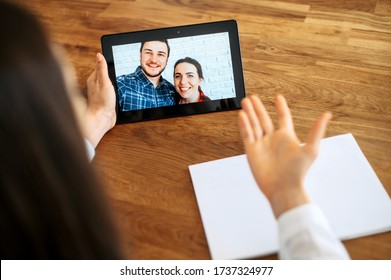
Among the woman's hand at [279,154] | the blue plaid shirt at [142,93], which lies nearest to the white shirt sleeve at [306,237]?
the woman's hand at [279,154]

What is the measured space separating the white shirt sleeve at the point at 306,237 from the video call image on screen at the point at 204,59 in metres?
0.35

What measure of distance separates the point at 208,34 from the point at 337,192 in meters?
0.41

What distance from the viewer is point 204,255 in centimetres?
75

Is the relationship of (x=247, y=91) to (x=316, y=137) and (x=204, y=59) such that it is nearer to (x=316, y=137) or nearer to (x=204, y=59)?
(x=204, y=59)

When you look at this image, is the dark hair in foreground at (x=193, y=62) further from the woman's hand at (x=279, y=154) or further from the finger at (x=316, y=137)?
the finger at (x=316, y=137)

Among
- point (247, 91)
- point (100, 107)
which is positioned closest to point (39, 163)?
point (100, 107)

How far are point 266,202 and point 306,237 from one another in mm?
143

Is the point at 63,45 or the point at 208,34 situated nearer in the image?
the point at 208,34

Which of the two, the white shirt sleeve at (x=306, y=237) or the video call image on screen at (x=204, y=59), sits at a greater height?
the video call image on screen at (x=204, y=59)

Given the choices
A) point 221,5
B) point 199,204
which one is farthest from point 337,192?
point 221,5

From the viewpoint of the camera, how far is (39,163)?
48 centimetres

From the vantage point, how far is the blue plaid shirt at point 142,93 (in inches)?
38.3

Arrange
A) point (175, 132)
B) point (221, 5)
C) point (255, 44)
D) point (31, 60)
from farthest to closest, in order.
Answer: point (221, 5) → point (255, 44) → point (175, 132) → point (31, 60)
